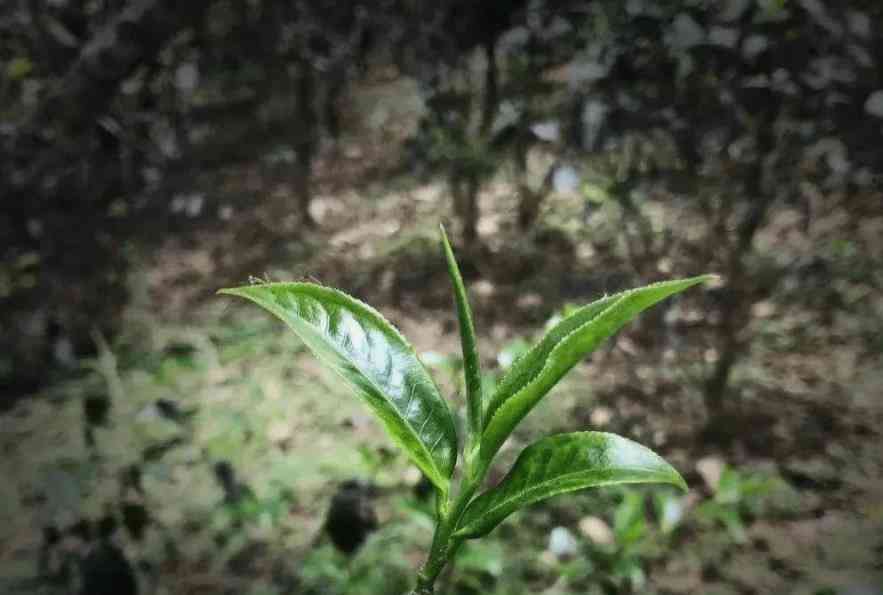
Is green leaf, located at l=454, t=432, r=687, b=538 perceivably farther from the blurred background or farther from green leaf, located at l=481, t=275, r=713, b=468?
the blurred background

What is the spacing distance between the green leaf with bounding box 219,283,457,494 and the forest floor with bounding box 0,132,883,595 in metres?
1.15

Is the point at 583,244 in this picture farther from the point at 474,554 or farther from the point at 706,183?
the point at 474,554

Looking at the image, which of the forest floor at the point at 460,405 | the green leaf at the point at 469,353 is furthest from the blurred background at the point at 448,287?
the green leaf at the point at 469,353

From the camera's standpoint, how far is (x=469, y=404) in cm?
70

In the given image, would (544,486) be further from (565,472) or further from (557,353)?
(557,353)

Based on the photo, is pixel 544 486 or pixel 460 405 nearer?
pixel 544 486

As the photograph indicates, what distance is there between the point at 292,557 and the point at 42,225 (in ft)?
5.02

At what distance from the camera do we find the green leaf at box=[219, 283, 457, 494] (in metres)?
0.68

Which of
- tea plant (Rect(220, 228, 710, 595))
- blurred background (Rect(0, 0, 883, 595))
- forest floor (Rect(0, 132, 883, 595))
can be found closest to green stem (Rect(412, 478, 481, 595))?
tea plant (Rect(220, 228, 710, 595))

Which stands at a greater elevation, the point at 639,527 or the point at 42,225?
the point at 42,225

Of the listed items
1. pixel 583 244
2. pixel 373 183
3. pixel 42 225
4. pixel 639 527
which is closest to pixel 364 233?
pixel 373 183

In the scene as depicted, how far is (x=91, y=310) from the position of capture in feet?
9.39

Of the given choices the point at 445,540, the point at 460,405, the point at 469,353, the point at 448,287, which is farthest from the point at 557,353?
the point at 448,287

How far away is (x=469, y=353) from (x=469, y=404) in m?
0.05
